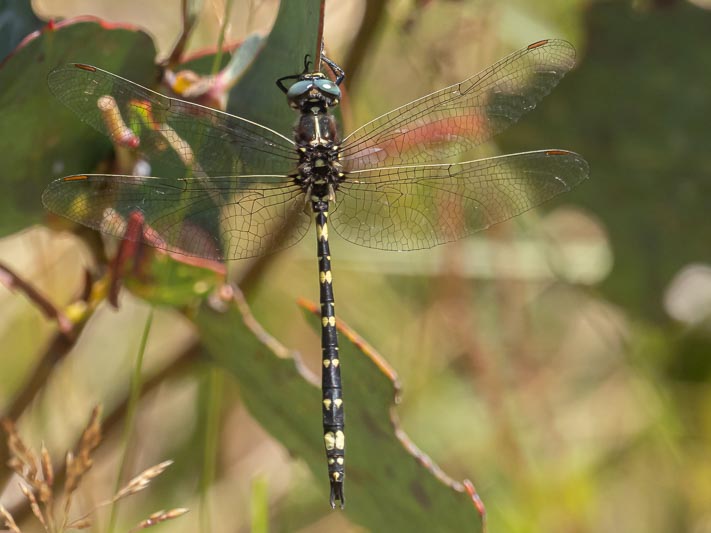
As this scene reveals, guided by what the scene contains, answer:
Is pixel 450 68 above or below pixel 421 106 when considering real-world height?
above

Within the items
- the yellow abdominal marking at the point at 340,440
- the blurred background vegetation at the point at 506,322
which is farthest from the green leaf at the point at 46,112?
the yellow abdominal marking at the point at 340,440

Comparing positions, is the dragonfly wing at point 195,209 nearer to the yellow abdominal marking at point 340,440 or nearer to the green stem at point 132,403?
the green stem at point 132,403

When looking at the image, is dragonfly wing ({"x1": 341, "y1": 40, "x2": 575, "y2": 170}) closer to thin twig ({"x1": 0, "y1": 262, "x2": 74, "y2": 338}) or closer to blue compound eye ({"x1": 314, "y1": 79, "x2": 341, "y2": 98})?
blue compound eye ({"x1": 314, "y1": 79, "x2": 341, "y2": 98})

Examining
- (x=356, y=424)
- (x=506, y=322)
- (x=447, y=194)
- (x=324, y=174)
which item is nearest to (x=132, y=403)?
(x=356, y=424)

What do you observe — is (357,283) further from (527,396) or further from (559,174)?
(559,174)

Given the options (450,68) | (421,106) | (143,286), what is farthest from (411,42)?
(143,286)

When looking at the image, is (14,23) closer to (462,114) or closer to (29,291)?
(29,291)
